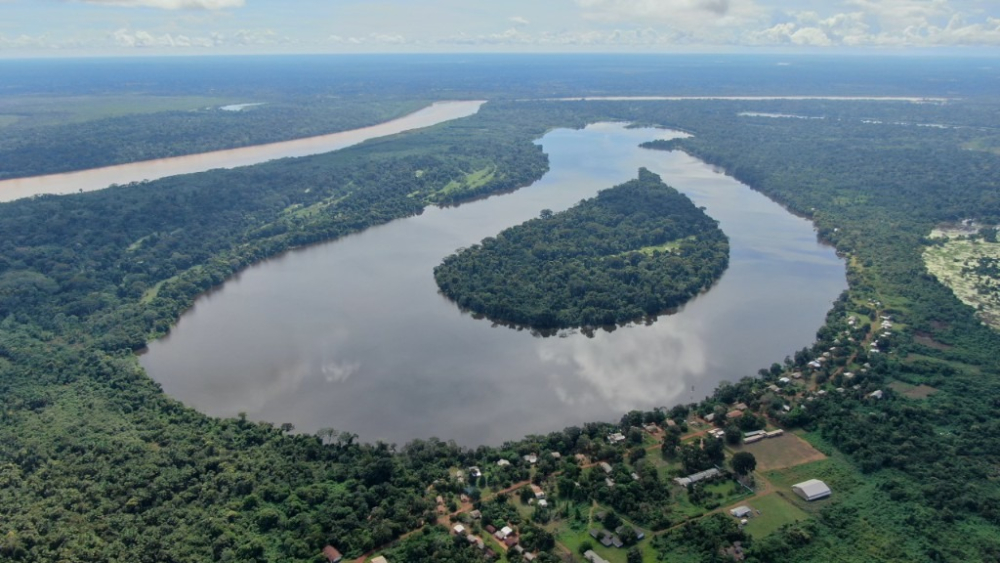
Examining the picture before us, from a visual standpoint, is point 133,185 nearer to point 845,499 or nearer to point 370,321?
point 370,321

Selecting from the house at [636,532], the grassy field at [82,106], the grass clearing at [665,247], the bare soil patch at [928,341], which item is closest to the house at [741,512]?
the house at [636,532]

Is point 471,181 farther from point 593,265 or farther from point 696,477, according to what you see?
point 696,477

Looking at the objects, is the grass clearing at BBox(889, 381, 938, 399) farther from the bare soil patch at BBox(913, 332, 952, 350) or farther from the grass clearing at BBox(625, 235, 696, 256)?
the grass clearing at BBox(625, 235, 696, 256)

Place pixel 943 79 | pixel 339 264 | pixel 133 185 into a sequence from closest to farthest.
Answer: pixel 339 264
pixel 133 185
pixel 943 79

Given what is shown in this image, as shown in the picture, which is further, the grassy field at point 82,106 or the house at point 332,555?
the grassy field at point 82,106

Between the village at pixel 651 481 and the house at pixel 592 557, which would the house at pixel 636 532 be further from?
the house at pixel 592 557

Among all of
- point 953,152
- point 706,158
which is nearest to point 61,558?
point 706,158
